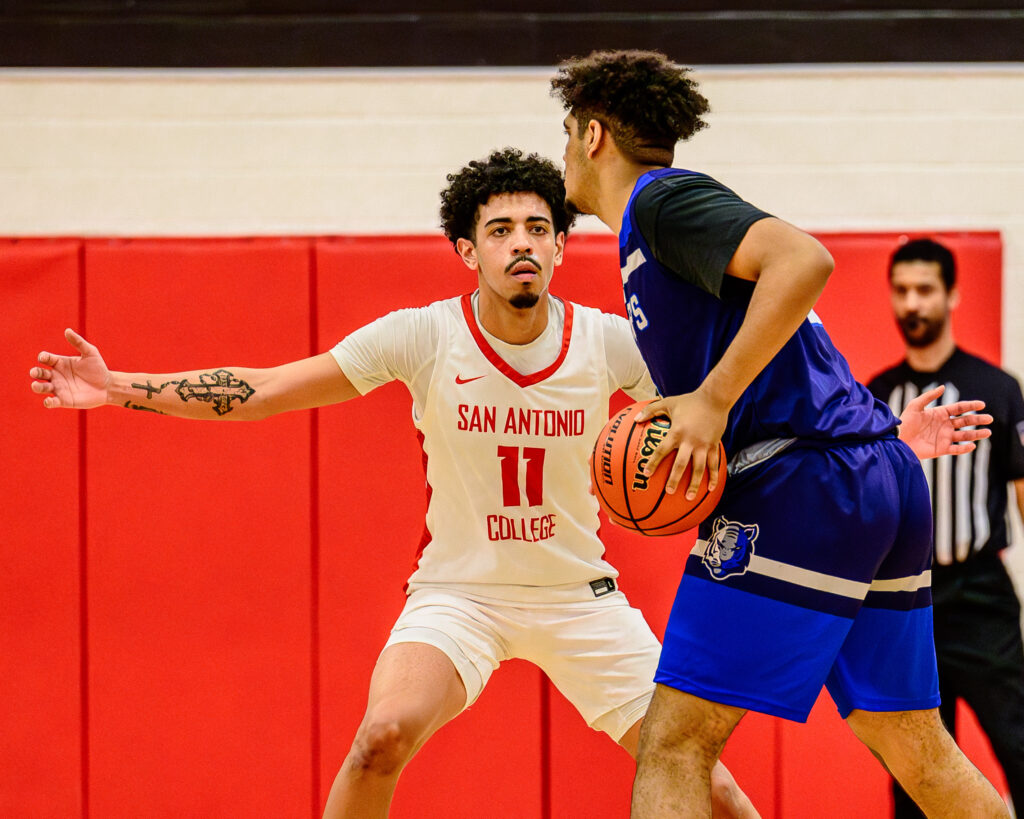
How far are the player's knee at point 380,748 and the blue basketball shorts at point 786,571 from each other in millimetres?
781

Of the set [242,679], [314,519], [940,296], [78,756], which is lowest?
[78,756]

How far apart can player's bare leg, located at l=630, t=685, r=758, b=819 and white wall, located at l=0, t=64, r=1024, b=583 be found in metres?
2.58

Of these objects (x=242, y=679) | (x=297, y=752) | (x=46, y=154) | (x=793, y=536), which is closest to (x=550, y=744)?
(x=297, y=752)

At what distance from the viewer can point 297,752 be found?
3.81m

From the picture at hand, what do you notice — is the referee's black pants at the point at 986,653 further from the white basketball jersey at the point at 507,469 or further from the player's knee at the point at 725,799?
the white basketball jersey at the point at 507,469

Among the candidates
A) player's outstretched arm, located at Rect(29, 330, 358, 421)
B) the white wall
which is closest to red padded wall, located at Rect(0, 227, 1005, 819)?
the white wall

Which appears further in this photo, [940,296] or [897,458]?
[940,296]

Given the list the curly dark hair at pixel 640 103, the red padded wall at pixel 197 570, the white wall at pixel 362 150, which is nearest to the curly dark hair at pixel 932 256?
the white wall at pixel 362 150

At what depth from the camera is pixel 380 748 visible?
99.0 inches

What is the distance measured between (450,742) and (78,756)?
138 centimetres

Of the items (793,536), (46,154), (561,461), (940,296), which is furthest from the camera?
(46,154)

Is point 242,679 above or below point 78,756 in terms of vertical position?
above

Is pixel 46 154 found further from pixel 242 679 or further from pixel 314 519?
pixel 242 679

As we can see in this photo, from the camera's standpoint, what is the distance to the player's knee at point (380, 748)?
2516mm
